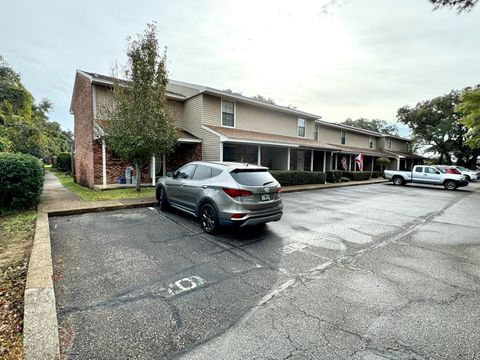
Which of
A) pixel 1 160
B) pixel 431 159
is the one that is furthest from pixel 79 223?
pixel 431 159

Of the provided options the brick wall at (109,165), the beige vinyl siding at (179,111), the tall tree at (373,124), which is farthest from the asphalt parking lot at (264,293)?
the tall tree at (373,124)

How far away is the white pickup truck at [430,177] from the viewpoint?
56.5 feet

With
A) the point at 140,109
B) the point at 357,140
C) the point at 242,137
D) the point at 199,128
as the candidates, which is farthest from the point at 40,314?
the point at 357,140

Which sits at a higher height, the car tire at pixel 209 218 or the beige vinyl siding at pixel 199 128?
the beige vinyl siding at pixel 199 128

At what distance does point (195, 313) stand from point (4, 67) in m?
34.8

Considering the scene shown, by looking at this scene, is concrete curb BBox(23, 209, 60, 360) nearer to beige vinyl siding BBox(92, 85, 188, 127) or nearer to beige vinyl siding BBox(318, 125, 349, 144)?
beige vinyl siding BBox(92, 85, 188, 127)

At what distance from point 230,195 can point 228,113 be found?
11917 mm

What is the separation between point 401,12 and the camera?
23.1 feet

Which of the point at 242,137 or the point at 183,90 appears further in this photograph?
the point at 183,90

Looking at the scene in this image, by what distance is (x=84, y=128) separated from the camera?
14.0 meters

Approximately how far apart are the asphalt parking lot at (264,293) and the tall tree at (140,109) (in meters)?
5.20

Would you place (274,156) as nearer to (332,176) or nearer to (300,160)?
(300,160)

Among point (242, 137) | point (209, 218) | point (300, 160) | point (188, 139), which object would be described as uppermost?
point (242, 137)

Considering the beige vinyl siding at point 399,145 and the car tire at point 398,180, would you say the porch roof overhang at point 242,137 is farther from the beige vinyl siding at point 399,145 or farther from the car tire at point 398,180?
the beige vinyl siding at point 399,145
